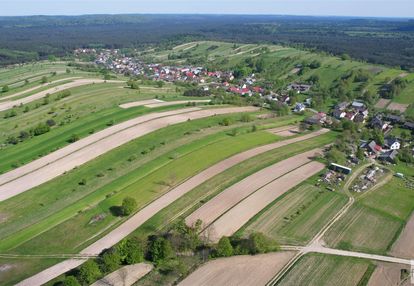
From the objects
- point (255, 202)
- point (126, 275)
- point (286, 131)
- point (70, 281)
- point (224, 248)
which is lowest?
point (286, 131)

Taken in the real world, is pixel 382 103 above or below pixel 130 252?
below

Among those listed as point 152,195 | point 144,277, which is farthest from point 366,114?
point 144,277

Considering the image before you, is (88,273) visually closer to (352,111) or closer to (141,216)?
(141,216)

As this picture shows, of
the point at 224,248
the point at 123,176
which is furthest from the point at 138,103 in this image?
the point at 224,248

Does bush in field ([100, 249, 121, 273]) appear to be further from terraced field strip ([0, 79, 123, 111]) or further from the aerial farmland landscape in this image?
terraced field strip ([0, 79, 123, 111])

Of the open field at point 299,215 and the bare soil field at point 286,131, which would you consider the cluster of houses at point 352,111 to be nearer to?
the bare soil field at point 286,131

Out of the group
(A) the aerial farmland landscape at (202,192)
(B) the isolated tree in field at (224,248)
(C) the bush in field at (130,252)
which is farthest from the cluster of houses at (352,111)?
(C) the bush in field at (130,252)

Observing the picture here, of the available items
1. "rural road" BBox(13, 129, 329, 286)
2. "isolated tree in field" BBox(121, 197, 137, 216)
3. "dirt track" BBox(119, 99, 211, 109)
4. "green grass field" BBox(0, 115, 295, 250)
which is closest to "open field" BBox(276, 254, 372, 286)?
"rural road" BBox(13, 129, 329, 286)

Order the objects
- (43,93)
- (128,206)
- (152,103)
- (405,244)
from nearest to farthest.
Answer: (405,244)
(128,206)
(152,103)
(43,93)
